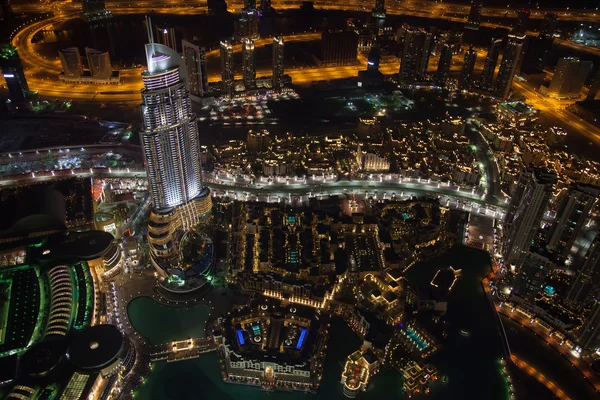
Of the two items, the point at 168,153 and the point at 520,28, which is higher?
the point at 520,28

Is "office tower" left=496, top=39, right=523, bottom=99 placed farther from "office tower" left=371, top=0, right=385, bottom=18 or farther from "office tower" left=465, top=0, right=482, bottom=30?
"office tower" left=371, top=0, right=385, bottom=18

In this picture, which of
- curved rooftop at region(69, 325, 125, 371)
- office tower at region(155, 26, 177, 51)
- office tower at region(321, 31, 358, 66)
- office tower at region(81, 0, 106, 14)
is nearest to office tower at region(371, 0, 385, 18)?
office tower at region(321, 31, 358, 66)

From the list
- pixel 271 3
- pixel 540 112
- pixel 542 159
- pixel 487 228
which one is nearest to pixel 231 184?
pixel 487 228

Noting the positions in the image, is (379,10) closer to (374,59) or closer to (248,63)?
(374,59)

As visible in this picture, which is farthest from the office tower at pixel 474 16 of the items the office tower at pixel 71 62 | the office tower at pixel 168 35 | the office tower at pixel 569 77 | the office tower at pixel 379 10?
the office tower at pixel 71 62

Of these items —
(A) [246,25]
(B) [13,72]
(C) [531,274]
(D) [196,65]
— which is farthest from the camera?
(A) [246,25]

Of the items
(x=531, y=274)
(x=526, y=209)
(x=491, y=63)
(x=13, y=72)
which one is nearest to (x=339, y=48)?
(x=491, y=63)

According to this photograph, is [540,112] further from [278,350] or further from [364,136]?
[278,350]
